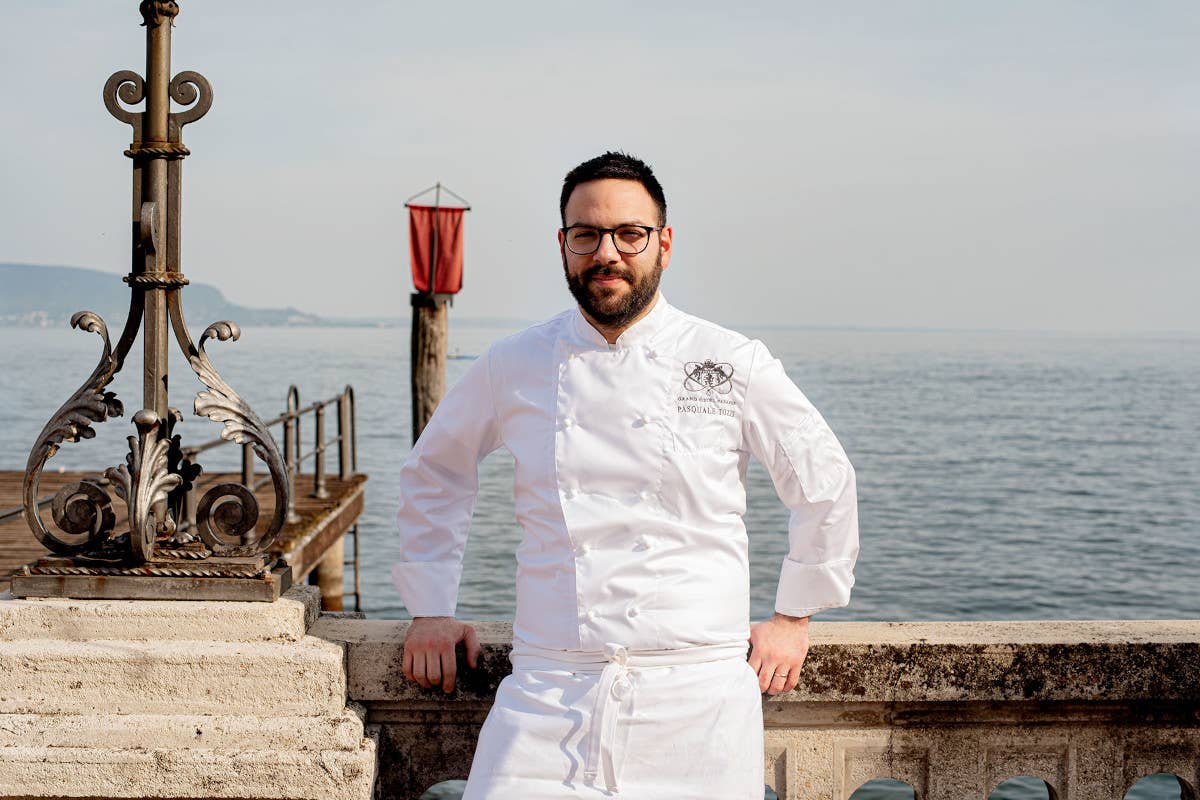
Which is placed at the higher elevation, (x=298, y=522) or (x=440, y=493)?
(x=440, y=493)

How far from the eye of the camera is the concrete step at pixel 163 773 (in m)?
2.53

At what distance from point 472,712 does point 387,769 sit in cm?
24

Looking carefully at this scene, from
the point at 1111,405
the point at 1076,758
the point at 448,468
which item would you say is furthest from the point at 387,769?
the point at 1111,405

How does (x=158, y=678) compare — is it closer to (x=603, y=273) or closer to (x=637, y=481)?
(x=637, y=481)

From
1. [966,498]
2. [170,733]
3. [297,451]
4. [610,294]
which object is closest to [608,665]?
[610,294]

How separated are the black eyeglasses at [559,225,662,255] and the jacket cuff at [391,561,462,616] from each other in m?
0.75

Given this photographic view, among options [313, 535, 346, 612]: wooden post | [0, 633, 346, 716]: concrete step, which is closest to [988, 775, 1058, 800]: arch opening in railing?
[313, 535, 346, 612]: wooden post

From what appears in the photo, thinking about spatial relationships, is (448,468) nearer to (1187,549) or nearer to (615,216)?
(615,216)

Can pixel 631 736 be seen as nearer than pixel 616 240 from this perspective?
Yes

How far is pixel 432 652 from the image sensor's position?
Result: 8.64 feet

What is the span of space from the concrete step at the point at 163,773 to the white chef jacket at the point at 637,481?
408 mm

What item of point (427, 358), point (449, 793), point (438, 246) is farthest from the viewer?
point (438, 246)

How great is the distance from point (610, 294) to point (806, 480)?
0.56m

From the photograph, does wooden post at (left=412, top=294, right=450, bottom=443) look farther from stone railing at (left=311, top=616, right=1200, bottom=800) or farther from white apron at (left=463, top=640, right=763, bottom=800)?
white apron at (left=463, top=640, right=763, bottom=800)
